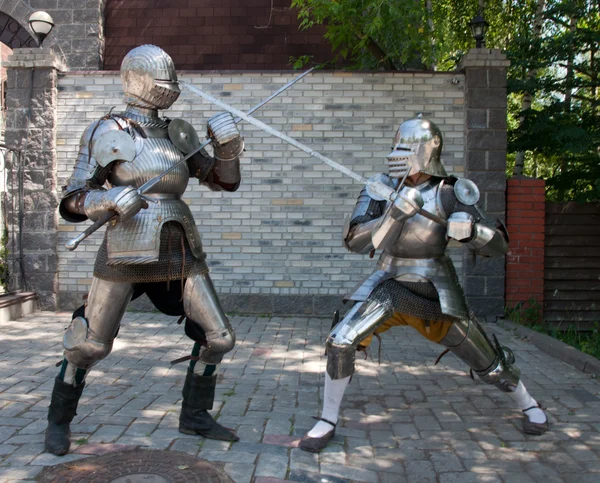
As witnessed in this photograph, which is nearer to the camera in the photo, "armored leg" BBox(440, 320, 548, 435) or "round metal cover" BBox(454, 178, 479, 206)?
"round metal cover" BBox(454, 178, 479, 206)

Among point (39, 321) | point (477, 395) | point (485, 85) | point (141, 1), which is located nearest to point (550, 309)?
point (485, 85)

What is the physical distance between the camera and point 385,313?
3334 millimetres

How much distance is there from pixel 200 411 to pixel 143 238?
1094 mm

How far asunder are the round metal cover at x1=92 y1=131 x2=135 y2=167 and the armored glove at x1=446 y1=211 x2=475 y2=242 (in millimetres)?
1728

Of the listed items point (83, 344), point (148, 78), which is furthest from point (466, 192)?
point (83, 344)

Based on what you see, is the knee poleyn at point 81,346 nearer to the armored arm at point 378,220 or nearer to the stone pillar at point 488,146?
the armored arm at point 378,220

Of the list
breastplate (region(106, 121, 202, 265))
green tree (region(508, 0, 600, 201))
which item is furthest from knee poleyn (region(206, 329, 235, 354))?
green tree (region(508, 0, 600, 201))

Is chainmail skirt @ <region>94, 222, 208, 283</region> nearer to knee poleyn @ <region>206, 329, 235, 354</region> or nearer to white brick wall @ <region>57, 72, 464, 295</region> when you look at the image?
knee poleyn @ <region>206, 329, 235, 354</region>

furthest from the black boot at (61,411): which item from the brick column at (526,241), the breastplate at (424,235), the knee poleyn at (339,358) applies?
the brick column at (526,241)

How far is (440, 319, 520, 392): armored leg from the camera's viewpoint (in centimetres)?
344

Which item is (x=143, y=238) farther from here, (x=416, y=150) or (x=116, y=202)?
(x=416, y=150)

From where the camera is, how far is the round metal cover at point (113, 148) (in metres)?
2.97

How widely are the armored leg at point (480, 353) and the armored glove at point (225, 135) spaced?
1629 millimetres

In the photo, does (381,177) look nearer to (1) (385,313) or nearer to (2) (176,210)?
(1) (385,313)
